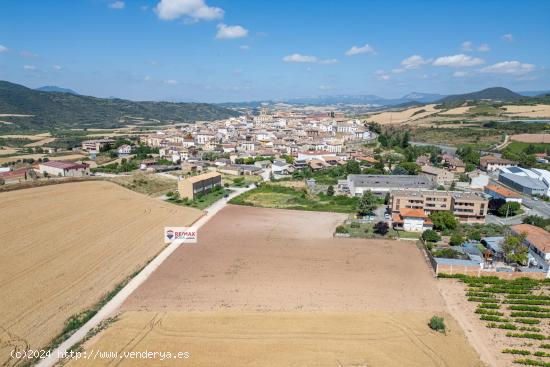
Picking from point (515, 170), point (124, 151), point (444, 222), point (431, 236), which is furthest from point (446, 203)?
point (124, 151)

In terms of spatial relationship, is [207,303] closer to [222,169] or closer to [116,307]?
[116,307]

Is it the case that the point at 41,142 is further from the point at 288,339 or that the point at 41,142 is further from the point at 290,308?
the point at 288,339

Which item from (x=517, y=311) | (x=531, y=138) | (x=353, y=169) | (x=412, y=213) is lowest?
(x=517, y=311)

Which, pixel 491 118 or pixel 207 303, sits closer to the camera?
pixel 207 303

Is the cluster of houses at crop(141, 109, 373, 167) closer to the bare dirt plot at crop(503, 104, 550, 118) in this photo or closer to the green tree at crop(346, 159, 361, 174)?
the green tree at crop(346, 159, 361, 174)

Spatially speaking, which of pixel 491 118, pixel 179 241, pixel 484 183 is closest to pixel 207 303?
pixel 179 241

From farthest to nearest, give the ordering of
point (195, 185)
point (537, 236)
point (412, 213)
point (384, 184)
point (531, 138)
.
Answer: point (531, 138) → point (384, 184) → point (195, 185) → point (412, 213) → point (537, 236)

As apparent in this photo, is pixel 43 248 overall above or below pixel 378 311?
above
